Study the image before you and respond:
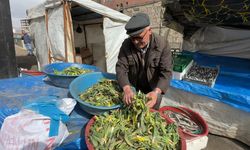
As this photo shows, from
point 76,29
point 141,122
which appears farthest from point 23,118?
point 76,29

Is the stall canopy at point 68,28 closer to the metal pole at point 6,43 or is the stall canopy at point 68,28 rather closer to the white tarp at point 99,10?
the white tarp at point 99,10

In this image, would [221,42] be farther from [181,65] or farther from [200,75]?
[181,65]

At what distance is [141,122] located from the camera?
164 cm

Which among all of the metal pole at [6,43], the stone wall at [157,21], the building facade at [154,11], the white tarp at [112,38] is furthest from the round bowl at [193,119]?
the stone wall at [157,21]

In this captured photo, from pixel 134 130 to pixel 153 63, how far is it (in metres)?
0.94

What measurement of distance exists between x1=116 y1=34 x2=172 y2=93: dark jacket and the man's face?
0.11 meters

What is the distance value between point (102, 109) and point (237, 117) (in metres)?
2.36

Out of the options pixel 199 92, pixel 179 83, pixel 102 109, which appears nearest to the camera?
pixel 102 109

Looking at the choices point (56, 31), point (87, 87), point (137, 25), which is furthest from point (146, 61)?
point (56, 31)

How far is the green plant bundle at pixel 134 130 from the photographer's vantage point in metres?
1.47

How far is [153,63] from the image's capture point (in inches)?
90.6

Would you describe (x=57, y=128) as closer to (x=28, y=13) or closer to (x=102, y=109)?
(x=102, y=109)

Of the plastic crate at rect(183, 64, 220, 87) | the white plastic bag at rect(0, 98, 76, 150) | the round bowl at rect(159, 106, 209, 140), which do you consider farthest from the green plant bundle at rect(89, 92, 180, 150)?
the plastic crate at rect(183, 64, 220, 87)

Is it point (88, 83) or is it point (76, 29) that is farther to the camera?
point (76, 29)
